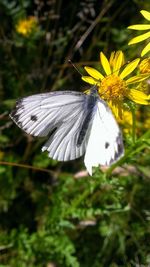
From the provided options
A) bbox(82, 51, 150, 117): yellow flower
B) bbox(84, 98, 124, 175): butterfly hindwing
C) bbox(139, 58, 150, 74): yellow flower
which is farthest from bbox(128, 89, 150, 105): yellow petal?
bbox(84, 98, 124, 175): butterfly hindwing

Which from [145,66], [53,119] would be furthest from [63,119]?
→ [145,66]

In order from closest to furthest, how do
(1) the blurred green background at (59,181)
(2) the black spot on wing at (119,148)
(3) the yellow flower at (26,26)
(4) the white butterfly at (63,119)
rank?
(2) the black spot on wing at (119,148)
(4) the white butterfly at (63,119)
(1) the blurred green background at (59,181)
(3) the yellow flower at (26,26)

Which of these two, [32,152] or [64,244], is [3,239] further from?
[32,152]

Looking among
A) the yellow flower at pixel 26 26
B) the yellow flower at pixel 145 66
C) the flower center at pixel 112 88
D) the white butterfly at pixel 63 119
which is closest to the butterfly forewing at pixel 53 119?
the white butterfly at pixel 63 119

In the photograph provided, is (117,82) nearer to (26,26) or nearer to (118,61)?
(118,61)

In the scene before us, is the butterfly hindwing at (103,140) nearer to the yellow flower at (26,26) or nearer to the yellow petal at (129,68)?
the yellow petal at (129,68)

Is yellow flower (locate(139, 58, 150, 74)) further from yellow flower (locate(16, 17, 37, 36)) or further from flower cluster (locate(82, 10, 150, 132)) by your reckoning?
yellow flower (locate(16, 17, 37, 36))

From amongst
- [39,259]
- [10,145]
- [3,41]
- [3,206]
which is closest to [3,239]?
[39,259]
